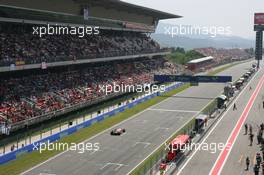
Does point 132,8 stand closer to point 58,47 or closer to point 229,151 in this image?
point 58,47

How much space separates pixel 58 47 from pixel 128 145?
2644 cm

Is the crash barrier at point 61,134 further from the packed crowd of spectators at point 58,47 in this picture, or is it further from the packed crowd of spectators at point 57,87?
the packed crowd of spectators at point 58,47

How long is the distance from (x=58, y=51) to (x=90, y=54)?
705 cm

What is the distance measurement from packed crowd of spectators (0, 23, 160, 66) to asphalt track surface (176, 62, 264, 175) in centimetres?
2255

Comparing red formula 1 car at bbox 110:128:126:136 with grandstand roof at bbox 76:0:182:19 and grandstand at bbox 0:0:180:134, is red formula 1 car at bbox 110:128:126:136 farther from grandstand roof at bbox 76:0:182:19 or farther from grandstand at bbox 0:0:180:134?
grandstand roof at bbox 76:0:182:19

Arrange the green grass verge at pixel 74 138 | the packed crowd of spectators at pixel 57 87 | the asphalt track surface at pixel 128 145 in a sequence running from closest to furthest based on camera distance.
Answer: the asphalt track surface at pixel 128 145
the green grass verge at pixel 74 138
the packed crowd of spectators at pixel 57 87

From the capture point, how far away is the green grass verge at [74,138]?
3538 centimetres

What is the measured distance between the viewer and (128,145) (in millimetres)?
42812

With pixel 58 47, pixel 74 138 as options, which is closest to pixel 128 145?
pixel 74 138

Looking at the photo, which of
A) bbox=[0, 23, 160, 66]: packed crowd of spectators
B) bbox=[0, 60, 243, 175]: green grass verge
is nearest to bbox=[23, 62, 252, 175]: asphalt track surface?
bbox=[0, 60, 243, 175]: green grass verge

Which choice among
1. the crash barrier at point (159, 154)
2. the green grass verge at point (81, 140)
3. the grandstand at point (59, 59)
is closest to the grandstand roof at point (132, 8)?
the grandstand at point (59, 59)

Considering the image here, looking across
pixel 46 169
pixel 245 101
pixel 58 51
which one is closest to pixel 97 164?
pixel 46 169

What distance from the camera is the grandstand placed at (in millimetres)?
49562

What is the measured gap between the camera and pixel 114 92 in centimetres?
6875
